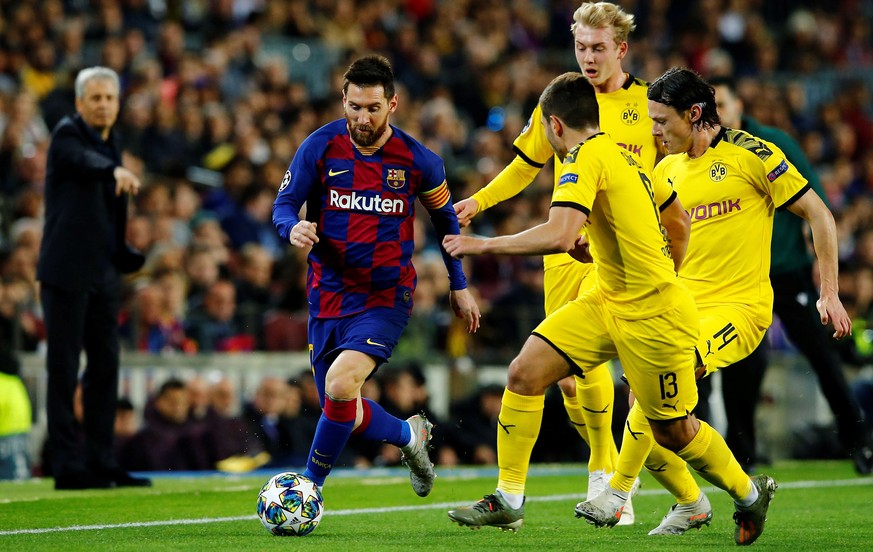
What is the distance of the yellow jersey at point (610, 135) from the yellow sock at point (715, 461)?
66.5 inches

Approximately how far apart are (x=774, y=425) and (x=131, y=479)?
720 cm

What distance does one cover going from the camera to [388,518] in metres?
7.89

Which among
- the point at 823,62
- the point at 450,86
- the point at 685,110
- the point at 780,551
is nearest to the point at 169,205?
the point at 450,86

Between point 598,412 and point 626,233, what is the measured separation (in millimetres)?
1721

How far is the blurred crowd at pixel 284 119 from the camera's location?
12766 millimetres

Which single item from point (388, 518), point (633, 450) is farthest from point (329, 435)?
point (633, 450)

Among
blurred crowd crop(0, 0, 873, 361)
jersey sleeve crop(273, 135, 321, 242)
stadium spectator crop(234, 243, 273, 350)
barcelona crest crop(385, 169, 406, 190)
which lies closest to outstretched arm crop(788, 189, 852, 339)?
barcelona crest crop(385, 169, 406, 190)

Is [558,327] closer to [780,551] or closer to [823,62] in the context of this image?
[780,551]

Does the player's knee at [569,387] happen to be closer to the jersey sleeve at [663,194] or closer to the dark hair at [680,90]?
the jersey sleeve at [663,194]

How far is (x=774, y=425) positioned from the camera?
14.3 m

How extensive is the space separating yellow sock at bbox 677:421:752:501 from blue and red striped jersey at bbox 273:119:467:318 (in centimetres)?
161

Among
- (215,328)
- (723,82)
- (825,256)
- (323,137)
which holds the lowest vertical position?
(215,328)

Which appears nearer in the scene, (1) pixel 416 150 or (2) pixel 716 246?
(2) pixel 716 246

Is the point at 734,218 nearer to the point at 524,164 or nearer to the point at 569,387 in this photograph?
the point at 524,164
